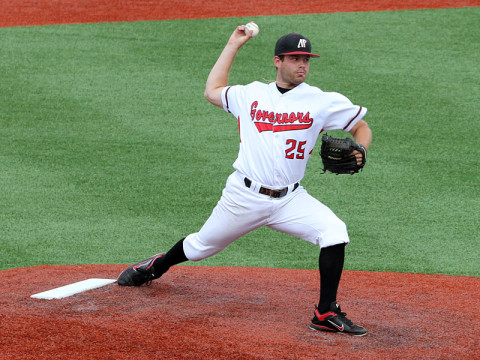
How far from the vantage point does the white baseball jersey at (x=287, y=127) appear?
4.65m

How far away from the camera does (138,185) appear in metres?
8.20

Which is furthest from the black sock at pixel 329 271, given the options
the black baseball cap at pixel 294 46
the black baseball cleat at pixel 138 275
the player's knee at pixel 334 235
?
the black baseball cleat at pixel 138 275

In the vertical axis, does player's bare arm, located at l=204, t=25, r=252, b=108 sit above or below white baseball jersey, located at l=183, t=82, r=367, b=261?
above

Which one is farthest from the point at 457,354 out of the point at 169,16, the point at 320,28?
the point at 169,16

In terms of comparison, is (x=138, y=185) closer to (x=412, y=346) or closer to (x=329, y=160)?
(x=329, y=160)

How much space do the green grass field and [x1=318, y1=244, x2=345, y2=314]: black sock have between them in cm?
206

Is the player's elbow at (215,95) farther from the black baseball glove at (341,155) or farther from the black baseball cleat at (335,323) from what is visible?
the black baseball cleat at (335,323)

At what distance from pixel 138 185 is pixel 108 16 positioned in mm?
5302

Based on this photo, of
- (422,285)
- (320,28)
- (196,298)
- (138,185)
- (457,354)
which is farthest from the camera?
(320,28)

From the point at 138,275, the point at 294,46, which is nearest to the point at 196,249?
the point at 138,275

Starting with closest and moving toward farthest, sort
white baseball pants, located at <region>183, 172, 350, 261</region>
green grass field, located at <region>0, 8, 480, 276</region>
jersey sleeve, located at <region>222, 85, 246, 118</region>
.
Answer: white baseball pants, located at <region>183, 172, 350, 261</region>, jersey sleeve, located at <region>222, 85, 246, 118</region>, green grass field, located at <region>0, 8, 480, 276</region>

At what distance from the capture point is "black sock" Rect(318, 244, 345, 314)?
4.55 meters

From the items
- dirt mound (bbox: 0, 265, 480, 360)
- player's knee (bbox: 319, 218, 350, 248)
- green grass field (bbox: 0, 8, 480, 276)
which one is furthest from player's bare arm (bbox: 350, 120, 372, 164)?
green grass field (bbox: 0, 8, 480, 276)

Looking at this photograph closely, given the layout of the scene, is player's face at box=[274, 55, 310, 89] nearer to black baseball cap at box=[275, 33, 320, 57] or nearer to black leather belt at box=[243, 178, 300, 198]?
black baseball cap at box=[275, 33, 320, 57]
